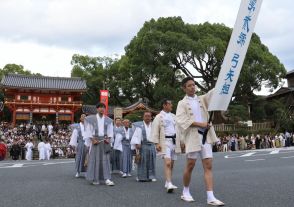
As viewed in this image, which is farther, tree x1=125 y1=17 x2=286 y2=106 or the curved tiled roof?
the curved tiled roof

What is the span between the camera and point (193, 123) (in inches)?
215

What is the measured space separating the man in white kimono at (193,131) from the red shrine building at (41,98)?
3930cm

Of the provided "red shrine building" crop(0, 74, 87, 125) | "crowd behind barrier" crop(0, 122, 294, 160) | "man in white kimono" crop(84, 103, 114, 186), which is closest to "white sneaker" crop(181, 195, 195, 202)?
"man in white kimono" crop(84, 103, 114, 186)

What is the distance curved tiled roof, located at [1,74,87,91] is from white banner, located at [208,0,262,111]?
Answer: 131 feet

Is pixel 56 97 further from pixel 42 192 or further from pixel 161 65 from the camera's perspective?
pixel 42 192

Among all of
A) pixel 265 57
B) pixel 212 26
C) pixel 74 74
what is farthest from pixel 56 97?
pixel 265 57

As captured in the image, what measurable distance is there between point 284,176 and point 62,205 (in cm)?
518

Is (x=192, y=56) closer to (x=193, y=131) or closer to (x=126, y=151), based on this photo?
(x=126, y=151)

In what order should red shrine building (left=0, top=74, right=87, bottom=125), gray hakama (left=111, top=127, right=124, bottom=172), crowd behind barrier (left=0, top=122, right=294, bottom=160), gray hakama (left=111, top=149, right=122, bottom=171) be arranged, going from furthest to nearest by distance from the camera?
red shrine building (left=0, top=74, right=87, bottom=125) < crowd behind barrier (left=0, top=122, right=294, bottom=160) < gray hakama (left=111, top=149, right=122, bottom=171) < gray hakama (left=111, top=127, right=124, bottom=172)

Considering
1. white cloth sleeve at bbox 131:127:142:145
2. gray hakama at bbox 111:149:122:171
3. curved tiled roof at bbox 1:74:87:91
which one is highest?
curved tiled roof at bbox 1:74:87:91

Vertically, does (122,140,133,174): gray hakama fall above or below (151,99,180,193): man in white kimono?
below

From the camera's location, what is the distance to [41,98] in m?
44.8

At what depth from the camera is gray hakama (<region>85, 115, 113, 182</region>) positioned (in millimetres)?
7934

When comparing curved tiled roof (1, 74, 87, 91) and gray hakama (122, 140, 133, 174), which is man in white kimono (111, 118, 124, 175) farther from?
curved tiled roof (1, 74, 87, 91)
